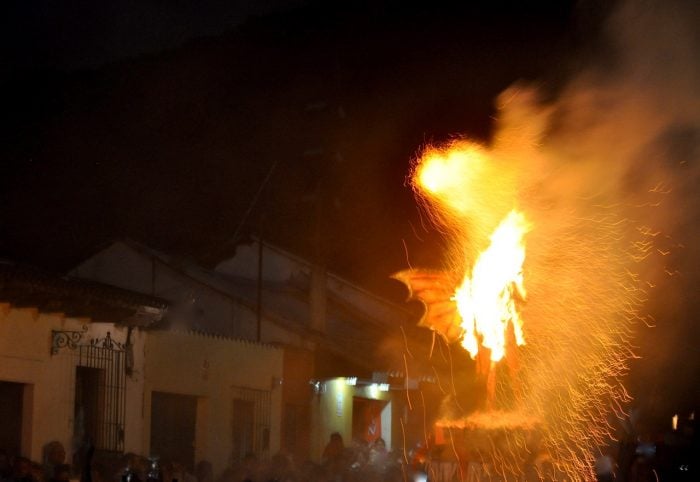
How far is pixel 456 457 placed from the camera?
10.9 m

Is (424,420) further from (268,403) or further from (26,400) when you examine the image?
(26,400)

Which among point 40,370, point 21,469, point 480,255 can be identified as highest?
point 480,255

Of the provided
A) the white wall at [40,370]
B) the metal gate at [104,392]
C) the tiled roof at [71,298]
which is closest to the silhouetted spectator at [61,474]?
the white wall at [40,370]

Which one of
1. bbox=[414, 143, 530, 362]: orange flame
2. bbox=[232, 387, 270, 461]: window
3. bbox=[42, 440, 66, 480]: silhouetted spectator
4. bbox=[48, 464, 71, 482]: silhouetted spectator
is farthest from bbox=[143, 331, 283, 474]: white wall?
bbox=[414, 143, 530, 362]: orange flame

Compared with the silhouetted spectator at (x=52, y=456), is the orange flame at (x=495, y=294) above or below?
above

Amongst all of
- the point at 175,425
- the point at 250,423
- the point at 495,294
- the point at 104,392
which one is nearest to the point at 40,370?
the point at 104,392

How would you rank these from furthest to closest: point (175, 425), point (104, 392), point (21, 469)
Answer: point (175, 425) → point (104, 392) → point (21, 469)

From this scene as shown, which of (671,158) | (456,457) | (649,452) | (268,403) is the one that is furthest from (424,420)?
(456,457)

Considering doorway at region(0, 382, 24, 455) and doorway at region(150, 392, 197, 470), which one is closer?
doorway at region(0, 382, 24, 455)

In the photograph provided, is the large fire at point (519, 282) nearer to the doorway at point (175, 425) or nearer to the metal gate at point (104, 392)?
the metal gate at point (104, 392)

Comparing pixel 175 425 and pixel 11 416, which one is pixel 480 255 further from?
pixel 175 425

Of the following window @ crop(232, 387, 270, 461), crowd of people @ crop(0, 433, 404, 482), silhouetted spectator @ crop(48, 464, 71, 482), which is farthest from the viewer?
window @ crop(232, 387, 270, 461)

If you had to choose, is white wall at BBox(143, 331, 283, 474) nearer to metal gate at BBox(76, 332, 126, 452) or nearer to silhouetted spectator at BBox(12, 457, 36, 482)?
metal gate at BBox(76, 332, 126, 452)

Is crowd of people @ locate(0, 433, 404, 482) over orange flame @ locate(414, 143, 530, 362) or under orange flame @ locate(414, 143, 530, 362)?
under
